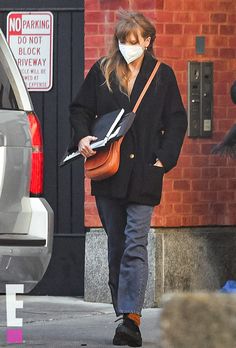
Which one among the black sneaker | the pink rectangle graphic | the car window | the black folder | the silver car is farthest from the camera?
the pink rectangle graphic

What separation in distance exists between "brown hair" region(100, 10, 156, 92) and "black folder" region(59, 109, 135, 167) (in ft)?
0.68

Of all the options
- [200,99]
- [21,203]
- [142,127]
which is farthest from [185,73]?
[21,203]

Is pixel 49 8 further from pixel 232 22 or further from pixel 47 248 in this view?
pixel 47 248

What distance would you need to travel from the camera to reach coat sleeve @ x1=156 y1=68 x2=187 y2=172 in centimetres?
757

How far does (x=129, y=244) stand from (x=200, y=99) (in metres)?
2.89

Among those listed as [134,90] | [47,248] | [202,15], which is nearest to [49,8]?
[202,15]

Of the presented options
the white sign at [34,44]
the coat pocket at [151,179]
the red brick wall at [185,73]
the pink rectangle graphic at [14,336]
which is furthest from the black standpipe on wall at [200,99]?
the pink rectangle graphic at [14,336]

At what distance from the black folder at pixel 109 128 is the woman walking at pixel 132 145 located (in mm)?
49

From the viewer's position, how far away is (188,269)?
10.1 m

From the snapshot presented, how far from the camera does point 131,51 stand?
7.63 meters

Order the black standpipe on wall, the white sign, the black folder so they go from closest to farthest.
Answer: the black folder < the black standpipe on wall < the white sign

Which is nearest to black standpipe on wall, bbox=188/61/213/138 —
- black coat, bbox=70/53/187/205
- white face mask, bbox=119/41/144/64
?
black coat, bbox=70/53/187/205

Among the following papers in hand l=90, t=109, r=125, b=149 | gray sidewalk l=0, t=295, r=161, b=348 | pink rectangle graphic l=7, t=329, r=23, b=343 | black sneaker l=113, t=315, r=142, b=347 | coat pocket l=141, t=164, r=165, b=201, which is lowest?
gray sidewalk l=0, t=295, r=161, b=348

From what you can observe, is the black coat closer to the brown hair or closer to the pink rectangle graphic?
the brown hair
